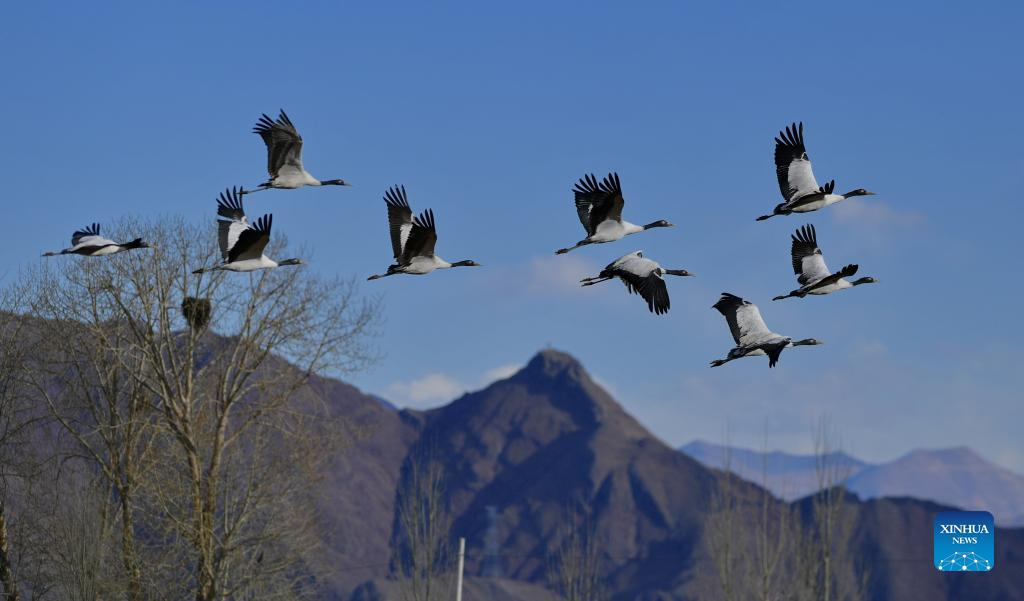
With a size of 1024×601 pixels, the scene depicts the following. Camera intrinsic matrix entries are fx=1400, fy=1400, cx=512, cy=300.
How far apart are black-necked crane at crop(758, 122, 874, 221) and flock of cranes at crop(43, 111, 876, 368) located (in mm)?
15

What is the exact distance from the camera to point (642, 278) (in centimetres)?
2022

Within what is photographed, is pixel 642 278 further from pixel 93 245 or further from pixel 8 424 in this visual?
pixel 8 424

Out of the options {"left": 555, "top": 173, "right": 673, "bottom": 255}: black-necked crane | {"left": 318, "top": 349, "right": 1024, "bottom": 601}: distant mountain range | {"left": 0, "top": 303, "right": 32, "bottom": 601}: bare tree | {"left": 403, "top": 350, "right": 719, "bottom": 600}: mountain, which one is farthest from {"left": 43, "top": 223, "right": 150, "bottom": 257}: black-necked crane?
{"left": 403, "top": 350, "right": 719, "bottom": 600}: mountain

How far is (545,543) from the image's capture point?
16938cm

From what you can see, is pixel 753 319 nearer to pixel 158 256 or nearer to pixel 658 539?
pixel 158 256

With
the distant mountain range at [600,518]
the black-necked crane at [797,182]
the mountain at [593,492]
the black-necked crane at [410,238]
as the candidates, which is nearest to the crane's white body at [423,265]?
the black-necked crane at [410,238]

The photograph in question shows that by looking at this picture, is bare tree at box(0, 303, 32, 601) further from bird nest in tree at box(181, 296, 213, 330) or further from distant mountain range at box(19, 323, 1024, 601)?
distant mountain range at box(19, 323, 1024, 601)

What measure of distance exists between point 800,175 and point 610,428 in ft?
552

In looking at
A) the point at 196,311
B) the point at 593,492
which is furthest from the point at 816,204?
the point at 593,492

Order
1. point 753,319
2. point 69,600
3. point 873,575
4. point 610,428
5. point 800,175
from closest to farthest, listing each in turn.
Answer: point 753,319 → point 800,175 → point 69,600 → point 873,575 → point 610,428

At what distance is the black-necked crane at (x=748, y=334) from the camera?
1900 cm

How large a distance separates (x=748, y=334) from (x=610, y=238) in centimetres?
278

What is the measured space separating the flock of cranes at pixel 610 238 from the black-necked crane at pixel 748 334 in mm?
14

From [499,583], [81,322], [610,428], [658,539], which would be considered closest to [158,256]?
[81,322]
